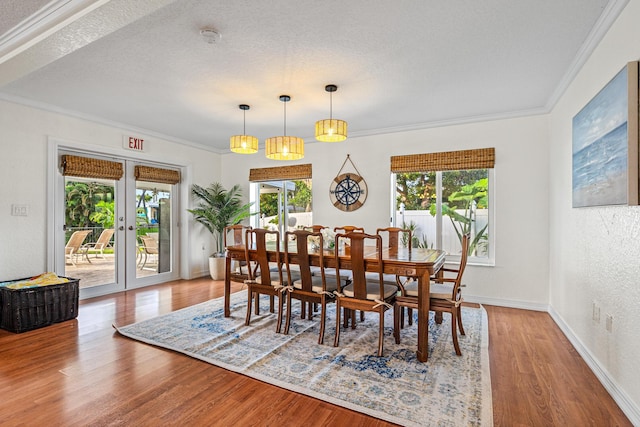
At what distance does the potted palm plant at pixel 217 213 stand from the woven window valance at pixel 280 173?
440 mm

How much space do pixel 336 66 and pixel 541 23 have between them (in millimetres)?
1463

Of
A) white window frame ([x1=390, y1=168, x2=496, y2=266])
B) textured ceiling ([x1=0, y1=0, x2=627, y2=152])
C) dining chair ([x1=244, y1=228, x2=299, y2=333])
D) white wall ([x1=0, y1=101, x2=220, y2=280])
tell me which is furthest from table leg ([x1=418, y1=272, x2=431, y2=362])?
Result: white wall ([x1=0, y1=101, x2=220, y2=280])

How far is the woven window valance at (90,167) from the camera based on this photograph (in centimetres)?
407

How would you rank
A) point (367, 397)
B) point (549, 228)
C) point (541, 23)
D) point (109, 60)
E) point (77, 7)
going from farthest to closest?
1. point (549, 228)
2. point (109, 60)
3. point (541, 23)
4. point (367, 397)
5. point (77, 7)

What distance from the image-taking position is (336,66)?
2795 mm

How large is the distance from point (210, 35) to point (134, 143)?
3.20 metres

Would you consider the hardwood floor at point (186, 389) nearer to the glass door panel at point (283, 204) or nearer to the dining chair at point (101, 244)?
the dining chair at point (101, 244)

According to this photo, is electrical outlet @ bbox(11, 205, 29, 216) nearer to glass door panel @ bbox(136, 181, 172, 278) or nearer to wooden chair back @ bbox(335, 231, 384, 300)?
glass door panel @ bbox(136, 181, 172, 278)

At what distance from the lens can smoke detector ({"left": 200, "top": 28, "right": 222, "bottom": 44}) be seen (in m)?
2.22

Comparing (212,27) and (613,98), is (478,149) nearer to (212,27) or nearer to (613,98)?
(613,98)

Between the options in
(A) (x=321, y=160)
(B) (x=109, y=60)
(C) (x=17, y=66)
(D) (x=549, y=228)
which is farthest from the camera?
(A) (x=321, y=160)

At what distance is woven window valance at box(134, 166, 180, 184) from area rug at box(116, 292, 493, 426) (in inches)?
95.1

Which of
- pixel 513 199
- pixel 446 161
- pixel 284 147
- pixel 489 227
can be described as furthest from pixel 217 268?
pixel 513 199

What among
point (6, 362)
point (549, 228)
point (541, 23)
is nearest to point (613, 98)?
point (541, 23)
